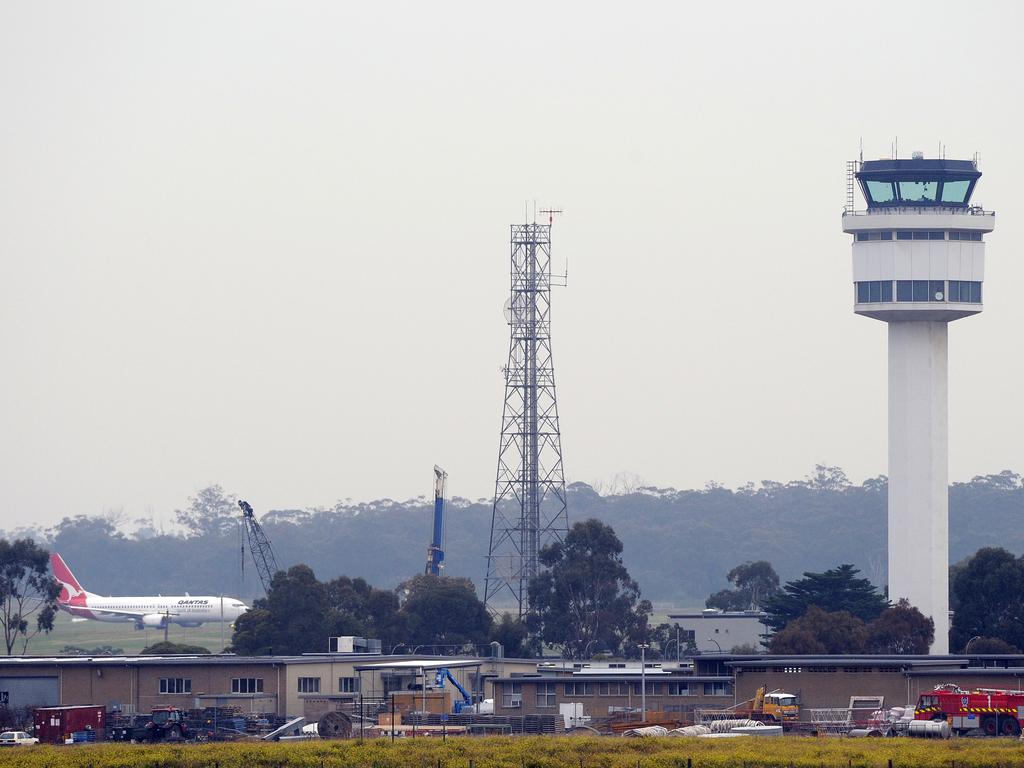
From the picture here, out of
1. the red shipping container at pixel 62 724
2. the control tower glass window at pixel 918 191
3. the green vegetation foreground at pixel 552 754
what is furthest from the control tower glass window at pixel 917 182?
the red shipping container at pixel 62 724

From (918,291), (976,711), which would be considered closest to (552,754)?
(976,711)

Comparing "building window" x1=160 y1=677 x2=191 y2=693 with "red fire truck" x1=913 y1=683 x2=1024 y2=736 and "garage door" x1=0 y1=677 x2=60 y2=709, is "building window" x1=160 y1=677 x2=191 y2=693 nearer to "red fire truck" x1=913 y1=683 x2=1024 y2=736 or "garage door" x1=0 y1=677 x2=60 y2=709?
"garage door" x1=0 y1=677 x2=60 y2=709

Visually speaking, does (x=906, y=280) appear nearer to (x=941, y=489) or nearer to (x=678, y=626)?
(x=941, y=489)

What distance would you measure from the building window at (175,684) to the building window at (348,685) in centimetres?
828

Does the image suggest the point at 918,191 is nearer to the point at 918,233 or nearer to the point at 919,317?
the point at 918,233

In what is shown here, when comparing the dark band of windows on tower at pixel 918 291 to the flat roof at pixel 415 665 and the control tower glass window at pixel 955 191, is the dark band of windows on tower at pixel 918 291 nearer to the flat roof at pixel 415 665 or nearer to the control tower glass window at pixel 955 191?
the control tower glass window at pixel 955 191

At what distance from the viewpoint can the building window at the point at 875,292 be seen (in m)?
139

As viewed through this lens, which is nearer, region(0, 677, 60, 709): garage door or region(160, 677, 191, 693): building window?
region(160, 677, 191, 693): building window

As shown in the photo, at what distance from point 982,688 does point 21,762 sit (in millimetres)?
46989

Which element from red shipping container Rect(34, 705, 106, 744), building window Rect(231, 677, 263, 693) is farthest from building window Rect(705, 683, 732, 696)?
red shipping container Rect(34, 705, 106, 744)

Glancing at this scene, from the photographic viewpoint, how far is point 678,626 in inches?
6299

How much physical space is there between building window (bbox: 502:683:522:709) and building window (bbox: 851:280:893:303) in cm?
5136

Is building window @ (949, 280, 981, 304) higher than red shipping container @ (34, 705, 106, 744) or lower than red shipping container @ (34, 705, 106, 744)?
higher

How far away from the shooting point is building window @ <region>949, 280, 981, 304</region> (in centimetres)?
13938
